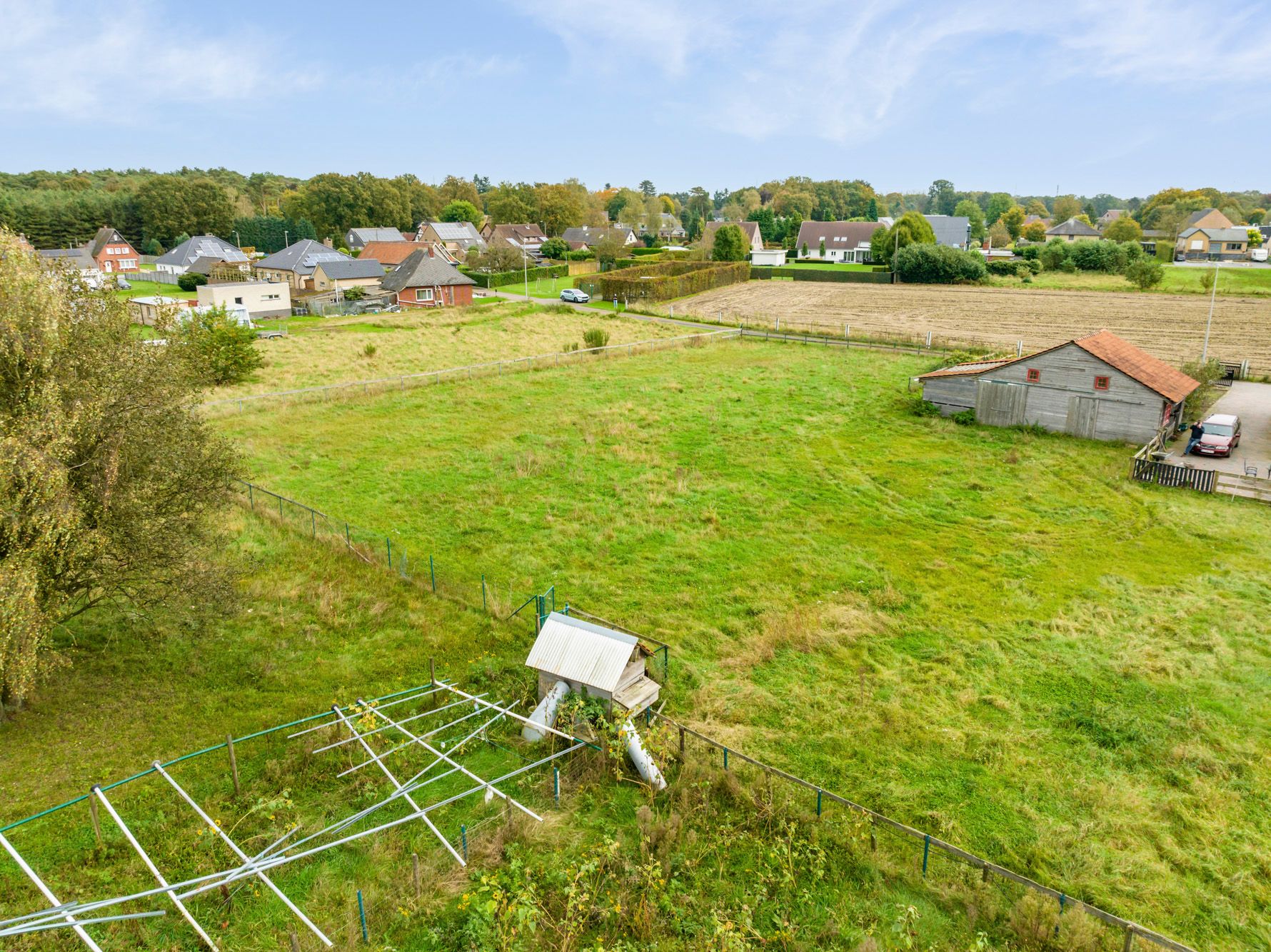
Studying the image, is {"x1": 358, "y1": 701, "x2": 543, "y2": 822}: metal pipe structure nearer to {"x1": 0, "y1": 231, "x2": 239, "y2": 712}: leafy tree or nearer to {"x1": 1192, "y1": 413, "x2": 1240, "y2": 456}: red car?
{"x1": 0, "y1": 231, "x2": 239, "y2": 712}: leafy tree

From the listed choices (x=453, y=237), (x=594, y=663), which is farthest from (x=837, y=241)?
(x=594, y=663)

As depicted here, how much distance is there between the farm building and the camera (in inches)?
1131

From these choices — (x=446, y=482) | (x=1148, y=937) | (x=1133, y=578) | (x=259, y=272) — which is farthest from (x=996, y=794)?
(x=259, y=272)

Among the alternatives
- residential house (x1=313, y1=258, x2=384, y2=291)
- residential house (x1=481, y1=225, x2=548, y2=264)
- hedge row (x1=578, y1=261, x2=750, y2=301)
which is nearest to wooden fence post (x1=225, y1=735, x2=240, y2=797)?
hedge row (x1=578, y1=261, x2=750, y2=301)

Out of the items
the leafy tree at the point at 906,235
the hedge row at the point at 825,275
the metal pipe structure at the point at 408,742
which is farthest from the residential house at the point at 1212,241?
the metal pipe structure at the point at 408,742

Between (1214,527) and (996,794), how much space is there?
14770 millimetres

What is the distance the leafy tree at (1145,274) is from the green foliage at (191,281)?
3540 inches

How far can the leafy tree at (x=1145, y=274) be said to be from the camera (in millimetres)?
71312

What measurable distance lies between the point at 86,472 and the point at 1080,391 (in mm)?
32045

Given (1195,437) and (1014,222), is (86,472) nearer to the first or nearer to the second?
(1195,437)

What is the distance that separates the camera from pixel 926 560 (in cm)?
1998

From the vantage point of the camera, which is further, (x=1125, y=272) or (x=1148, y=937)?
(x=1125, y=272)

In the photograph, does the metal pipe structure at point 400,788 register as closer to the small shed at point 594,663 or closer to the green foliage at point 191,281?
the small shed at point 594,663

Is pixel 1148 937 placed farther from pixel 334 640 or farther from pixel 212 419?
pixel 212 419
